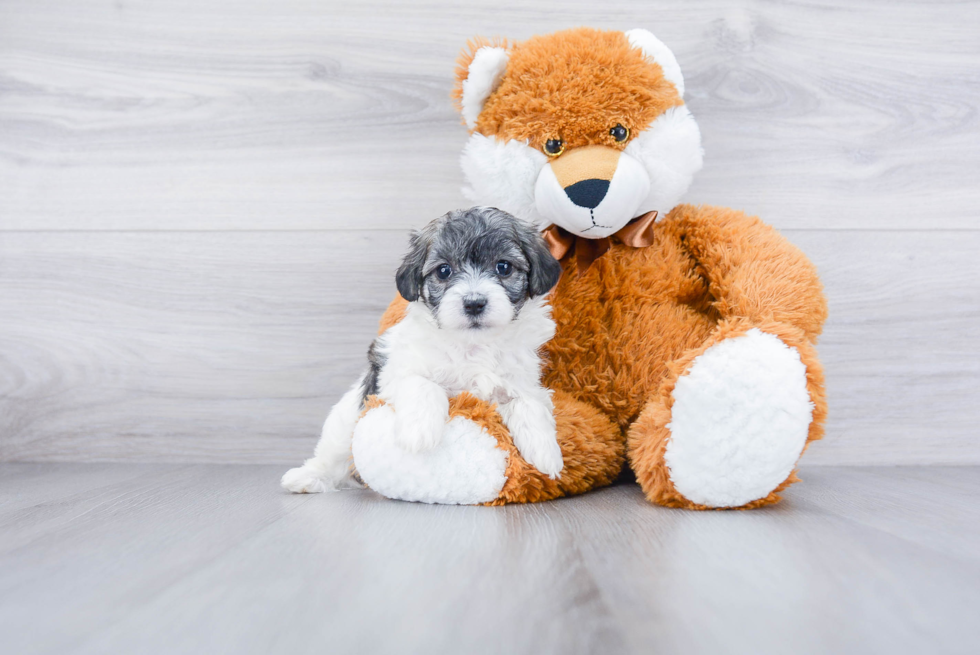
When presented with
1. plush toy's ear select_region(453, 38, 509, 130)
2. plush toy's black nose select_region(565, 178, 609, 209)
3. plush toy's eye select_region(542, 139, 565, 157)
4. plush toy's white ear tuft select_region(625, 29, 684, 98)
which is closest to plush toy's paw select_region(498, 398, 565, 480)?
plush toy's black nose select_region(565, 178, 609, 209)

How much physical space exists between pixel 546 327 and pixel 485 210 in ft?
0.94

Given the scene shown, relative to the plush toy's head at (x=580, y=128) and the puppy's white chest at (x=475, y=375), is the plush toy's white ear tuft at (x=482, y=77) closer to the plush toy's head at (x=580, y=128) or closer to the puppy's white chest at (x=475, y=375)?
the plush toy's head at (x=580, y=128)

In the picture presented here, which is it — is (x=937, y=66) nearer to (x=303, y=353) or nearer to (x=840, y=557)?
(x=840, y=557)

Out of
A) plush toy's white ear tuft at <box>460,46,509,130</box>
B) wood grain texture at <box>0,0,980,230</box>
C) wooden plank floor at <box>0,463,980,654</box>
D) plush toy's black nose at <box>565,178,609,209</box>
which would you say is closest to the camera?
wooden plank floor at <box>0,463,980,654</box>

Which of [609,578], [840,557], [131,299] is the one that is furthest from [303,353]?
[840,557]

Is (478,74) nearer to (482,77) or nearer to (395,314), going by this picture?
(482,77)

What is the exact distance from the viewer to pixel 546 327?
57.4 inches

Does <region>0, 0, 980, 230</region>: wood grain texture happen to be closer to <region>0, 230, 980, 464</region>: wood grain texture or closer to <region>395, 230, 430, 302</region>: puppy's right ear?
<region>0, 230, 980, 464</region>: wood grain texture

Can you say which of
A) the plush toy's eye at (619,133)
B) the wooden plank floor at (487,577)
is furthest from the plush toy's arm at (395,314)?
the plush toy's eye at (619,133)

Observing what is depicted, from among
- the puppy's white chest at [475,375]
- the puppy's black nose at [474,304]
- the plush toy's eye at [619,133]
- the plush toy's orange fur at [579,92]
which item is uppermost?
the plush toy's orange fur at [579,92]

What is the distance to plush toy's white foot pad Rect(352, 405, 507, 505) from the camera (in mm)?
1258

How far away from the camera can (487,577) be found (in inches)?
34.2

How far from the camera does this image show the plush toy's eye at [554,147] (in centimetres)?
141

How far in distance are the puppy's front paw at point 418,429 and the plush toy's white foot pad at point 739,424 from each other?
1.45 feet
